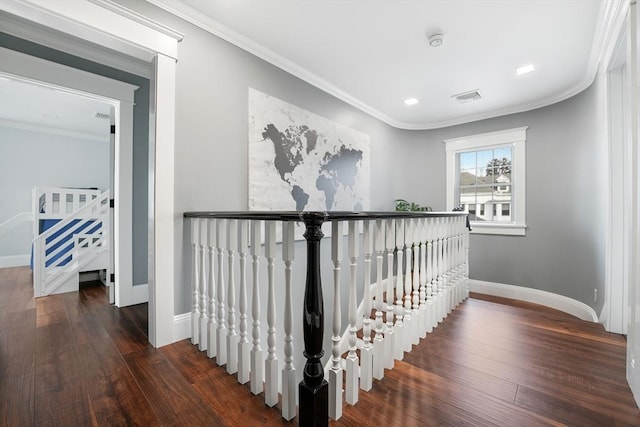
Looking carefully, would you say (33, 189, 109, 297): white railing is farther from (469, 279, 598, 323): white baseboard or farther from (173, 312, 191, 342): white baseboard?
(469, 279, 598, 323): white baseboard

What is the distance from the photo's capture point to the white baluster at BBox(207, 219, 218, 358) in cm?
170

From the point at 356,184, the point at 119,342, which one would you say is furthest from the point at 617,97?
the point at 119,342

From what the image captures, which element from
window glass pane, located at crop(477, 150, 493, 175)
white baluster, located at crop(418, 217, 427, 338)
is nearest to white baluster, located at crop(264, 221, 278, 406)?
white baluster, located at crop(418, 217, 427, 338)

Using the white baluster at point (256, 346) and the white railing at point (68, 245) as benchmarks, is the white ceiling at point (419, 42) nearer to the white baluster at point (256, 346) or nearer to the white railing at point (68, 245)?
the white baluster at point (256, 346)

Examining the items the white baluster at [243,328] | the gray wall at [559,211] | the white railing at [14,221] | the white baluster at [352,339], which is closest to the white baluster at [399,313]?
the white baluster at [352,339]

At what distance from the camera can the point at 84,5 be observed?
63.2 inches

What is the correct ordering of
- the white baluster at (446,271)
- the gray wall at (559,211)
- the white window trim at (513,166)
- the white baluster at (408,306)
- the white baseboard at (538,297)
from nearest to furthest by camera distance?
the white baluster at (408,306) → the white baluster at (446,271) → the gray wall at (559,211) → the white baseboard at (538,297) → the white window trim at (513,166)

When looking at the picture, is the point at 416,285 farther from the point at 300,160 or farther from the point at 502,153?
the point at 502,153

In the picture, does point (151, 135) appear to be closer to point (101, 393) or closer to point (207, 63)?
point (207, 63)

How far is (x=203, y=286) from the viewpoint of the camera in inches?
72.8

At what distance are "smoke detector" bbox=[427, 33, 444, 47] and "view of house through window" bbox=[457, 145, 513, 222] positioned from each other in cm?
246

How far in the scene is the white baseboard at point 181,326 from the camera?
1.95 m

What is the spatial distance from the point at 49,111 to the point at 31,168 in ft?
4.76

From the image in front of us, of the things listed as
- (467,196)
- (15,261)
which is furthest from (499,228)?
(15,261)
